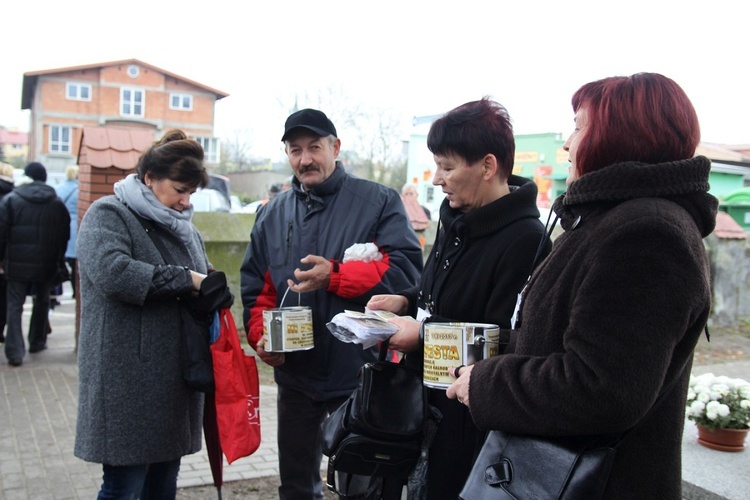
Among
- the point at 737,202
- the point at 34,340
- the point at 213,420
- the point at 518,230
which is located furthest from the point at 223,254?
the point at 737,202

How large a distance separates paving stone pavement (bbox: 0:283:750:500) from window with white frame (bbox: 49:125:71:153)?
53.3m

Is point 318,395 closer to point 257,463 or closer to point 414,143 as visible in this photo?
point 257,463

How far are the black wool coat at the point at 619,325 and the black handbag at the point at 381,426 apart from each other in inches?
23.3

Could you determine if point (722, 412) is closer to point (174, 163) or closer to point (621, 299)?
point (621, 299)

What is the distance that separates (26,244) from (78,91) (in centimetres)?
5517

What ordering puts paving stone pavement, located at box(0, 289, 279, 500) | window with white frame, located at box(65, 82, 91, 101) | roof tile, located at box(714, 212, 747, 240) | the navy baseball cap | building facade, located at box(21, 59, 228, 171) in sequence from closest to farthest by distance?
1. the navy baseball cap
2. paving stone pavement, located at box(0, 289, 279, 500)
3. roof tile, located at box(714, 212, 747, 240)
4. building facade, located at box(21, 59, 228, 171)
5. window with white frame, located at box(65, 82, 91, 101)

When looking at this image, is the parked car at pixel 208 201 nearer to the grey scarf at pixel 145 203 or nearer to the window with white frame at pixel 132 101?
the grey scarf at pixel 145 203

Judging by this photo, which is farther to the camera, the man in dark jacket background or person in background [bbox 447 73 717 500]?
the man in dark jacket background

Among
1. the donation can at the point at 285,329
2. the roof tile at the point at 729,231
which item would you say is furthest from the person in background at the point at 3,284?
the roof tile at the point at 729,231

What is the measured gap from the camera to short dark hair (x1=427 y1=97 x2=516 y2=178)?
97.5 inches

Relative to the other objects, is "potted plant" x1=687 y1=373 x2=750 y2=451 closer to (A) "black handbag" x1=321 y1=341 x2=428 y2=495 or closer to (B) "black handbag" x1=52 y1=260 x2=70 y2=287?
(A) "black handbag" x1=321 y1=341 x2=428 y2=495

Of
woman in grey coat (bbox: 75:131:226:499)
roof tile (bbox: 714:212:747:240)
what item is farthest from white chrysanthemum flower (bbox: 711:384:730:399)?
roof tile (bbox: 714:212:747:240)

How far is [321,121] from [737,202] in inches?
448

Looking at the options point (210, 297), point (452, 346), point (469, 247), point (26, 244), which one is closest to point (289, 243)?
point (210, 297)
